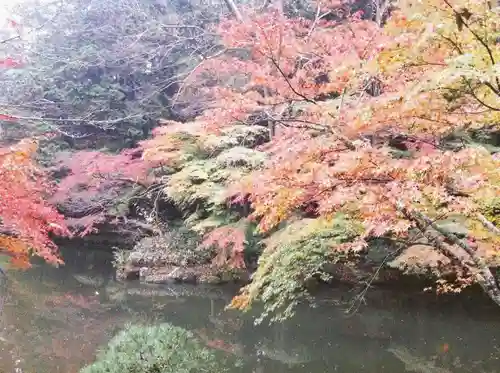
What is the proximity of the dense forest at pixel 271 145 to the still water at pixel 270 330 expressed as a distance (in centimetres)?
65

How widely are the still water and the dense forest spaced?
654 millimetres

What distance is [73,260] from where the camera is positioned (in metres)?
15.5

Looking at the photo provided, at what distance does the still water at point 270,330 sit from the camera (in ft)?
22.3

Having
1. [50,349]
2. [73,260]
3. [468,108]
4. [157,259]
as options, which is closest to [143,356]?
Result: [468,108]

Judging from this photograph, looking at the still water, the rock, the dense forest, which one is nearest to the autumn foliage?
the dense forest

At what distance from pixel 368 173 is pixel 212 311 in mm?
6761

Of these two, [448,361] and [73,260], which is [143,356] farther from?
[73,260]

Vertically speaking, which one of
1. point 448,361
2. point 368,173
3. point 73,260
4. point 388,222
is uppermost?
point 368,173

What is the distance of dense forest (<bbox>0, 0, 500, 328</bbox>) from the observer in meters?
3.58

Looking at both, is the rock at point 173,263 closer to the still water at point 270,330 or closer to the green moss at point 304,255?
the still water at point 270,330

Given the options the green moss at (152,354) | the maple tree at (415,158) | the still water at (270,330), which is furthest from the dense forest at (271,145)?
the green moss at (152,354)

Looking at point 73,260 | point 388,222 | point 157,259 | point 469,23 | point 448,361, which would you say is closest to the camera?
point 469,23

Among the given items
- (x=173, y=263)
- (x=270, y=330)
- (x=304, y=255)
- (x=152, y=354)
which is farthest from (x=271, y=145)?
(x=173, y=263)

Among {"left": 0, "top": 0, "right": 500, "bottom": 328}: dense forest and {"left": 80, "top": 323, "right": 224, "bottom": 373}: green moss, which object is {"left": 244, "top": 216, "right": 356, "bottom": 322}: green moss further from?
{"left": 80, "top": 323, "right": 224, "bottom": 373}: green moss
